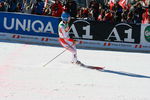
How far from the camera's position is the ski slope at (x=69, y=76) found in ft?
28.0

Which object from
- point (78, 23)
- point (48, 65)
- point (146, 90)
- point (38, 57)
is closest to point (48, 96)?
→ point (146, 90)

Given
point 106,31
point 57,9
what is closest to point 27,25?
point 57,9

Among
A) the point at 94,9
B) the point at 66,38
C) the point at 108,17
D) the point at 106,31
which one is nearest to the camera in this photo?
the point at 66,38

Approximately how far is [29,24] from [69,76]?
6771 millimetres

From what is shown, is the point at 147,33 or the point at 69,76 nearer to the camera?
the point at 69,76

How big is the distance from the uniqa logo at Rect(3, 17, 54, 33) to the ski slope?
148 centimetres

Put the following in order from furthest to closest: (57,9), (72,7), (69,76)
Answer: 1. (57,9)
2. (72,7)
3. (69,76)

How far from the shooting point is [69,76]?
1050 cm

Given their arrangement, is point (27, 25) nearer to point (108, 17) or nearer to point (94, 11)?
point (94, 11)

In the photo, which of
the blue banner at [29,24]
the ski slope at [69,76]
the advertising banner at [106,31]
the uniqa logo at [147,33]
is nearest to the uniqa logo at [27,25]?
the blue banner at [29,24]

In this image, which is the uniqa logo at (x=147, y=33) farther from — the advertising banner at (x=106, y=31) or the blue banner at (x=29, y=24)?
the blue banner at (x=29, y=24)

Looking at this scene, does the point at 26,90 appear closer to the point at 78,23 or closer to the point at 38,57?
the point at 38,57

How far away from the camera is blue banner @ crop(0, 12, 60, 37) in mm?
16531

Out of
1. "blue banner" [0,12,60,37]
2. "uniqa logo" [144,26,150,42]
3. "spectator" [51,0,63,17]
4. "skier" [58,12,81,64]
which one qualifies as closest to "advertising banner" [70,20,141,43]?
"uniqa logo" [144,26,150,42]
